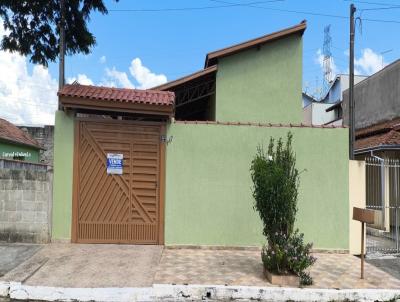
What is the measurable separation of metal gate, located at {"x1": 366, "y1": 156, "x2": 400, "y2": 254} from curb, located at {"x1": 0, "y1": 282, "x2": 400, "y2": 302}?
365 cm

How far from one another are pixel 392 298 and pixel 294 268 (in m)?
1.54

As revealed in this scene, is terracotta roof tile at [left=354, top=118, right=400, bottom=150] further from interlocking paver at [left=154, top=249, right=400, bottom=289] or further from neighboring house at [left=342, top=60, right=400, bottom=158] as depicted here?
interlocking paver at [left=154, top=249, right=400, bottom=289]

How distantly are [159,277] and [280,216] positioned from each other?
2204 mm

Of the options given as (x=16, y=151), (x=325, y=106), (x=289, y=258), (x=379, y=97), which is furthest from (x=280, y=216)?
(x=325, y=106)

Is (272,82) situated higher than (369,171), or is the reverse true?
(272,82)

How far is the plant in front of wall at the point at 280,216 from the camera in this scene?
705cm

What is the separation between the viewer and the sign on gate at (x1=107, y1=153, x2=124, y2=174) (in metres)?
9.29

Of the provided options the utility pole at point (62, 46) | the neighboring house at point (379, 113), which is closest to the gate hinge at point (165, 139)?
the utility pole at point (62, 46)

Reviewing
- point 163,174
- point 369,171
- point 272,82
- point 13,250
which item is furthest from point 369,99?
point 13,250

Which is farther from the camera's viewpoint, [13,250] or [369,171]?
[369,171]

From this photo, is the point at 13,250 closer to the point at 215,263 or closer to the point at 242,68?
the point at 215,263

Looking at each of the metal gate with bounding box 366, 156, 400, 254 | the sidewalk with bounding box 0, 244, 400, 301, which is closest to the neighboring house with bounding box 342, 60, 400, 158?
the metal gate with bounding box 366, 156, 400, 254

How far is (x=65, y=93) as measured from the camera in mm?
8883

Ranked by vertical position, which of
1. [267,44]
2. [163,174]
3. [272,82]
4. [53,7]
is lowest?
[163,174]
